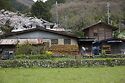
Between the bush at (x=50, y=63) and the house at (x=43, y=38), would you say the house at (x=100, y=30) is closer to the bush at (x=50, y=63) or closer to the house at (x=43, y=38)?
the house at (x=43, y=38)

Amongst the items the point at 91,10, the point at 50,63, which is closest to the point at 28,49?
the point at 50,63

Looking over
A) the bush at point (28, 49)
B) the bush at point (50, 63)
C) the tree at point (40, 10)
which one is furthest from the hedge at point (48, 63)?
the tree at point (40, 10)

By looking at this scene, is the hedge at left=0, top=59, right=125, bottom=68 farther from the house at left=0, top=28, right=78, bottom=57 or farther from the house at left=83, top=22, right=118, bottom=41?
the house at left=83, top=22, right=118, bottom=41

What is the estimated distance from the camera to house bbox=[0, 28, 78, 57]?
43.7 meters

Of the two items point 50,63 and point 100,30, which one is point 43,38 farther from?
point 100,30

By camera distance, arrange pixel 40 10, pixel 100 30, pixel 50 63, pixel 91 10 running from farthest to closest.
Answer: pixel 91 10, pixel 40 10, pixel 100 30, pixel 50 63

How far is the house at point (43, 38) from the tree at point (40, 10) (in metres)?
33.5

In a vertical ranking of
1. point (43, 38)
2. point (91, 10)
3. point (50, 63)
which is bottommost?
point (50, 63)

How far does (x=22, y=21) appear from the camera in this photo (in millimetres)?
70812

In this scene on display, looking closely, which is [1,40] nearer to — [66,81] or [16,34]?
[16,34]

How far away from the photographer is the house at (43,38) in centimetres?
4369

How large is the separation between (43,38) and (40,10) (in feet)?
118

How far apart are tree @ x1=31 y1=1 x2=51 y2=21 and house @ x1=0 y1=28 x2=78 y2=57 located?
110ft

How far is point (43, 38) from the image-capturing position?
45.2 m
